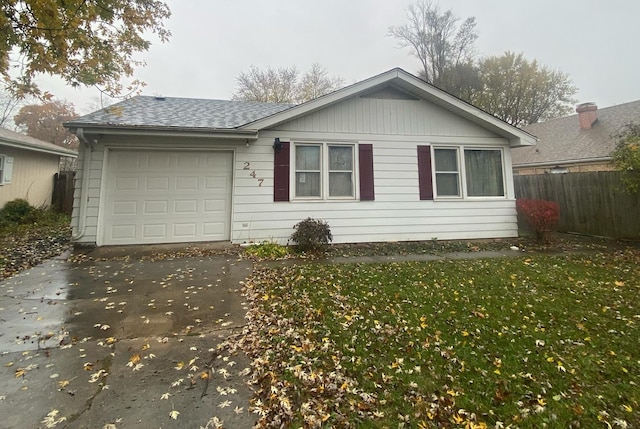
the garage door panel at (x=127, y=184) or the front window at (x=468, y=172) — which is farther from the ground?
the front window at (x=468, y=172)

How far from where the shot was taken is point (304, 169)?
7.79 meters

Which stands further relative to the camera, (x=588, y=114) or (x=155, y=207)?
(x=588, y=114)

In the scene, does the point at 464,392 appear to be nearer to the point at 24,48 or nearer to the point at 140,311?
the point at 140,311

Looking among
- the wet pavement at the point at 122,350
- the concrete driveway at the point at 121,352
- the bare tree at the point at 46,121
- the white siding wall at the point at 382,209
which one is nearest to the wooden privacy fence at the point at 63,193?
the wet pavement at the point at 122,350

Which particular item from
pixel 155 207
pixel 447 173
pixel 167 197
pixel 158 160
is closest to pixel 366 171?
pixel 447 173

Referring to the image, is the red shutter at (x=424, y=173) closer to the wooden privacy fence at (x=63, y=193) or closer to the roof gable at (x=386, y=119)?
the roof gable at (x=386, y=119)

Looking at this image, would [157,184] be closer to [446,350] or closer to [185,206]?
[185,206]

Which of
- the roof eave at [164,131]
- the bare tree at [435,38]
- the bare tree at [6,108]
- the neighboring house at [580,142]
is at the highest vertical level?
the bare tree at [435,38]

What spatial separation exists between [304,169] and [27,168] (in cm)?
1284

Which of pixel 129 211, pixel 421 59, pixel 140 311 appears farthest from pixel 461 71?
pixel 140 311

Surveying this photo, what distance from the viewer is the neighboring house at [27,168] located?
11281mm

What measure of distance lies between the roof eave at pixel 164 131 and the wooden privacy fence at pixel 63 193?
9125mm

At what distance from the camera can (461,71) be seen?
75.6ft

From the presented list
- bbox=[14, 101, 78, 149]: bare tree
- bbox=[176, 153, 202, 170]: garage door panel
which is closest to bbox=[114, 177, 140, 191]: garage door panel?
bbox=[176, 153, 202, 170]: garage door panel
